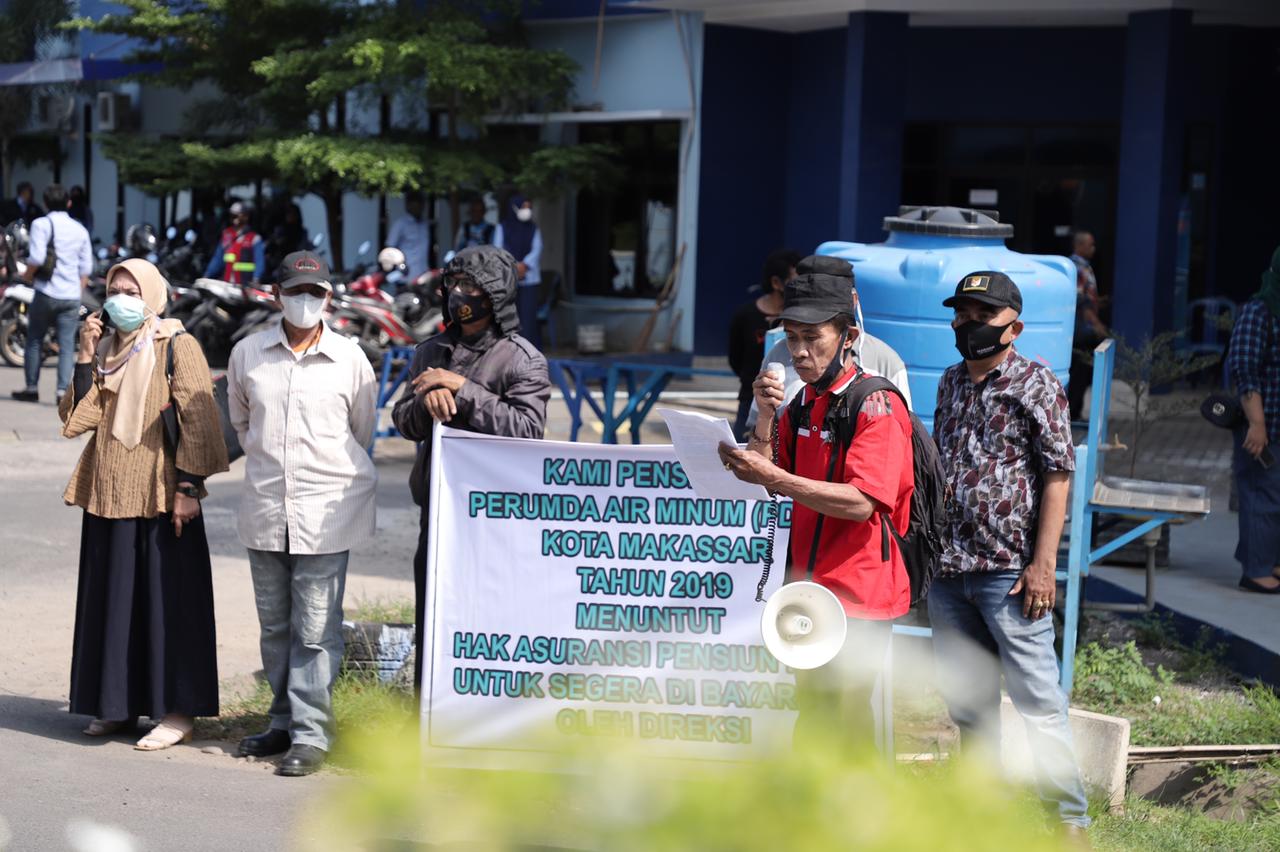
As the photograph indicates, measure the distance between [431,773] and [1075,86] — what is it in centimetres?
1707

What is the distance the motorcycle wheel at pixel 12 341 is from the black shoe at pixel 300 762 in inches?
492

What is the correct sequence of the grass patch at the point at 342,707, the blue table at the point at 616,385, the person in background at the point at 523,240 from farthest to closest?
the person in background at the point at 523,240, the blue table at the point at 616,385, the grass patch at the point at 342,707

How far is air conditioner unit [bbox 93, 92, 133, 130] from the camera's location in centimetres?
2814

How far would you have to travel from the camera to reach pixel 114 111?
28.1m

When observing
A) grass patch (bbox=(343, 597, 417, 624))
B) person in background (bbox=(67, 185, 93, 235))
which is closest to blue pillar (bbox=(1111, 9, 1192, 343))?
grass patch (bbox=(343, 597, 417, 624))

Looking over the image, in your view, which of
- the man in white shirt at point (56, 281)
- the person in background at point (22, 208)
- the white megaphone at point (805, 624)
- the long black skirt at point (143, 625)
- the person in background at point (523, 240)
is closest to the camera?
the white megaphone at point (805, 624)

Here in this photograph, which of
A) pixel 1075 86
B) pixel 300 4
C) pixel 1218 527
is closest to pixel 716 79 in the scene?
pixel 1075 86

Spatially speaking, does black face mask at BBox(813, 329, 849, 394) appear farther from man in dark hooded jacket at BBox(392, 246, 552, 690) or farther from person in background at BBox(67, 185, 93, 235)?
person in background at BBox(67, 185, 93, 235)

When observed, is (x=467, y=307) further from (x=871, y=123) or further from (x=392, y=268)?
(x=392, y=268)

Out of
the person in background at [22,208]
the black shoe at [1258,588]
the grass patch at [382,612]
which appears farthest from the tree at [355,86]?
the black shoe at [1258,588]

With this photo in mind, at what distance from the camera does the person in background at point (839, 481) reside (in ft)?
13.6

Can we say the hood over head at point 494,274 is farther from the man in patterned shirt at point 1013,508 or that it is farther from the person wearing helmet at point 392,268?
the person wearing helmet at point 392,268

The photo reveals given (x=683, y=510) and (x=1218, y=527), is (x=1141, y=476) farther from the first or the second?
(x=683, y=510)

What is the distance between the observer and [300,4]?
64.7ft
